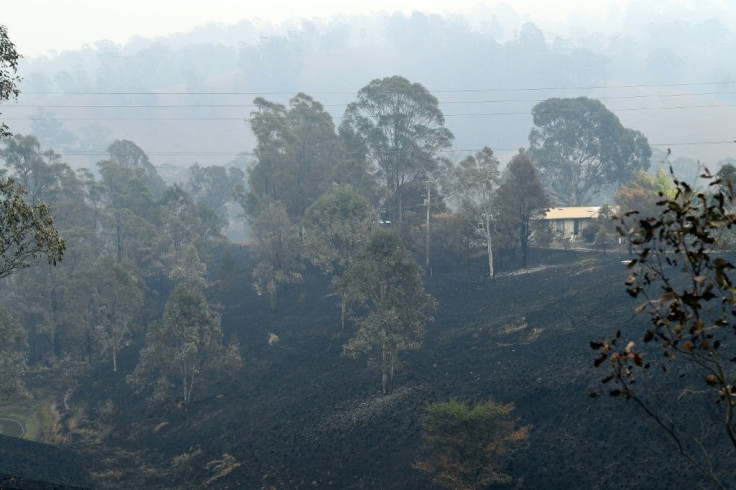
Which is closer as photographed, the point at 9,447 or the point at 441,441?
the point at 441,441

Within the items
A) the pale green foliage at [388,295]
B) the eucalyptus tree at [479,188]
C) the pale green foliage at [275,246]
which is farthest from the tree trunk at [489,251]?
the pale green foliage at [388,295]

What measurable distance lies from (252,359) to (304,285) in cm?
1829

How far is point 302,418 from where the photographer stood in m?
49.3

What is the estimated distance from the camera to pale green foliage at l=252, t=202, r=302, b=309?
3056 inches

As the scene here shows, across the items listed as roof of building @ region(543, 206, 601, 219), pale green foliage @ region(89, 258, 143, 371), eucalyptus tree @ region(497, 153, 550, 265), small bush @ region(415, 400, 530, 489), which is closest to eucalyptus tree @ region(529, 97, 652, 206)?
roof of building @ region(543, 206, 601, 219)

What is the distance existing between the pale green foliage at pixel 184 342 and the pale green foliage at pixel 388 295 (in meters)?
12.1

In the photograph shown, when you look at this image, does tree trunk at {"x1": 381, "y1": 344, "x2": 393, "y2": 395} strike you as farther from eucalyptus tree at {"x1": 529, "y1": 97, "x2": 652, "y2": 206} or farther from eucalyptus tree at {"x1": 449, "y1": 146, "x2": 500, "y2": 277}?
eucalyptus tree at {"x1": 529, "y1": 97, "x2": 652, "y2": 206}

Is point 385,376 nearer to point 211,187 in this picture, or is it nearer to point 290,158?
point 290,158

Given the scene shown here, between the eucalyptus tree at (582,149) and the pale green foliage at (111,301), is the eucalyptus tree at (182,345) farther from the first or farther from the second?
the eucalyptus tree at (582,149)

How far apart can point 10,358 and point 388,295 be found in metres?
28.4

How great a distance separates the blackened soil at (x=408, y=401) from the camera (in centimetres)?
3412

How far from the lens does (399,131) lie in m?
93.2

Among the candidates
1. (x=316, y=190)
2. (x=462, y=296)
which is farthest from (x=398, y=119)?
(x=462, y=296)

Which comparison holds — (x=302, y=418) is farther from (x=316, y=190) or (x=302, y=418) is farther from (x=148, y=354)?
(x=316, y=190)
